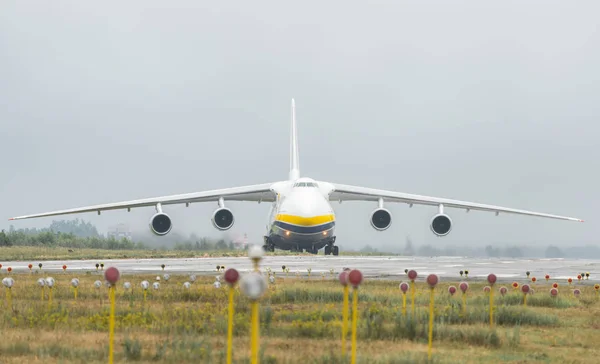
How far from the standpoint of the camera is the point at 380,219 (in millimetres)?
38656

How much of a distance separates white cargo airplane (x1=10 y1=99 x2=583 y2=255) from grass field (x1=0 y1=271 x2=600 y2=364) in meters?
18.8

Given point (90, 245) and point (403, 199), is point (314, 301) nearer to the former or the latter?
point (403, 199)

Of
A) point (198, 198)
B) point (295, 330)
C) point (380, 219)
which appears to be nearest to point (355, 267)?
point (380, 219)

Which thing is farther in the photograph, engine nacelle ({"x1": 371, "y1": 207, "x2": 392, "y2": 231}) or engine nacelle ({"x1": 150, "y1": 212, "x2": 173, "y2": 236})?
engine nacelle ({"x1": 371, "y1": 207, "x2": 392, "y2": 231})

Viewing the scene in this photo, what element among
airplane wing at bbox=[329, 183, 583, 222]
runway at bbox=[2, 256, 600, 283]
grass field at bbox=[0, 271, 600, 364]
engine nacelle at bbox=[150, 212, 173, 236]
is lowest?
grass field at bbox=[0, 271, 600, 364]

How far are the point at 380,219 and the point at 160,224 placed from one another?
11.0 meters

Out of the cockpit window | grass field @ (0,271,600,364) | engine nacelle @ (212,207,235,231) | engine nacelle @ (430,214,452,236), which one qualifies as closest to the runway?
the cockpit window

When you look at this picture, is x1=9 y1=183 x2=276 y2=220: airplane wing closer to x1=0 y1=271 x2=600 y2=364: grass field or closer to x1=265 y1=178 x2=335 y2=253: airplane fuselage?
x1=265 y1=178 x2=335 y2=253: airplane fuselage

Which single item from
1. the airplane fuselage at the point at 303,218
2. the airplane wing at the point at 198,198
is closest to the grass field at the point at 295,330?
the airplane fuselage at the point at 303,218

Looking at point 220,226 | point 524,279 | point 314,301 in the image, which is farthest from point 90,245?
point 314,301

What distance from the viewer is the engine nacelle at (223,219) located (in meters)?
37.3

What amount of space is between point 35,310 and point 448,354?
262 inches

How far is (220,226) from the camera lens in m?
37.4

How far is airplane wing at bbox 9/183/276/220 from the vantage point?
1431 inches
